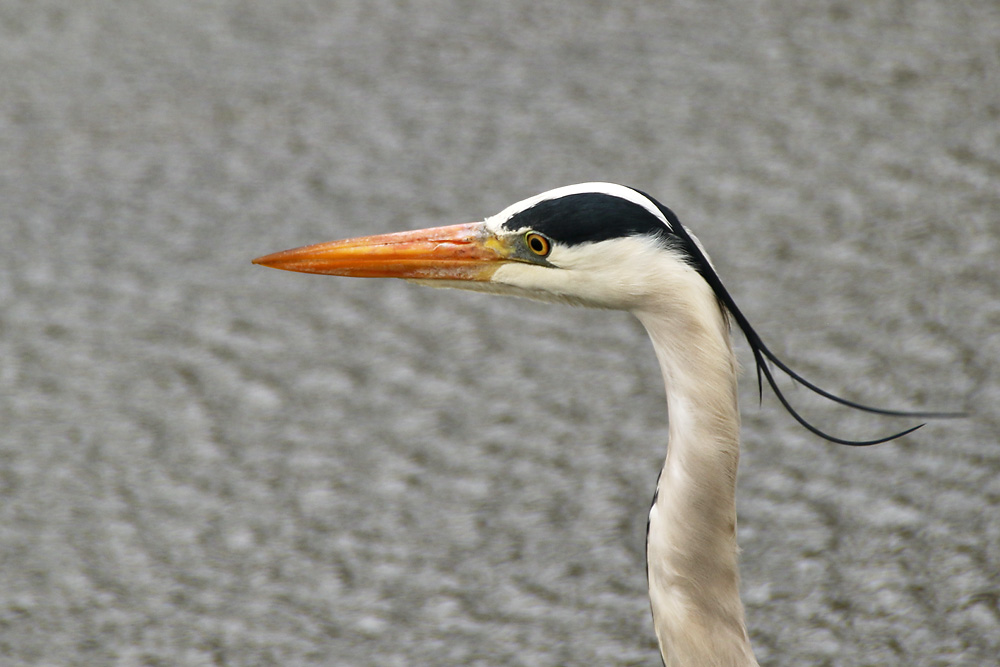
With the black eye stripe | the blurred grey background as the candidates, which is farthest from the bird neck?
the blurred grey background

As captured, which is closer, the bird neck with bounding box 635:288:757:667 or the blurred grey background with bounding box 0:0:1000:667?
the bird neck with bounding box 635:288:757:667

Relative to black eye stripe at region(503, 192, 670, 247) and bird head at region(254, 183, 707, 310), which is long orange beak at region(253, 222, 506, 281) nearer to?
bird head at region(254, 183, 707, 310)

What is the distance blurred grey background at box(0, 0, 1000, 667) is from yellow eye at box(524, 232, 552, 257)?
1.12 m

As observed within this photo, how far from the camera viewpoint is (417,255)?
1.93 m

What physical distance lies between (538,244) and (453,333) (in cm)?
164

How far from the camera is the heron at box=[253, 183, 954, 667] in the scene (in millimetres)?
1662

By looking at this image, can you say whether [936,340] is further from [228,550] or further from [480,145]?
[228,550]

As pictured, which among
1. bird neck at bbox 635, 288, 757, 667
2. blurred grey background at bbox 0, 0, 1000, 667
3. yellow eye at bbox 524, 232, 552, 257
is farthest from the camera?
blurred grey background at bbox 0, 0, 1000, 667

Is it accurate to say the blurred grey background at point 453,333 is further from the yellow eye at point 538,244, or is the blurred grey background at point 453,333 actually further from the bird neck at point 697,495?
the yellow eye at point 538,244

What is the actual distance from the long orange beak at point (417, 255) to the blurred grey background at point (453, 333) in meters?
1.02

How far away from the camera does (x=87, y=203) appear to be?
3.84 metres

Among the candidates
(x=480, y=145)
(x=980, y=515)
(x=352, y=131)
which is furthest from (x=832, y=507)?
(x=352, y=131)

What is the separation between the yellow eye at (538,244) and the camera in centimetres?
181

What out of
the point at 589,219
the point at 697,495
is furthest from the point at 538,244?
the point at 697,495
